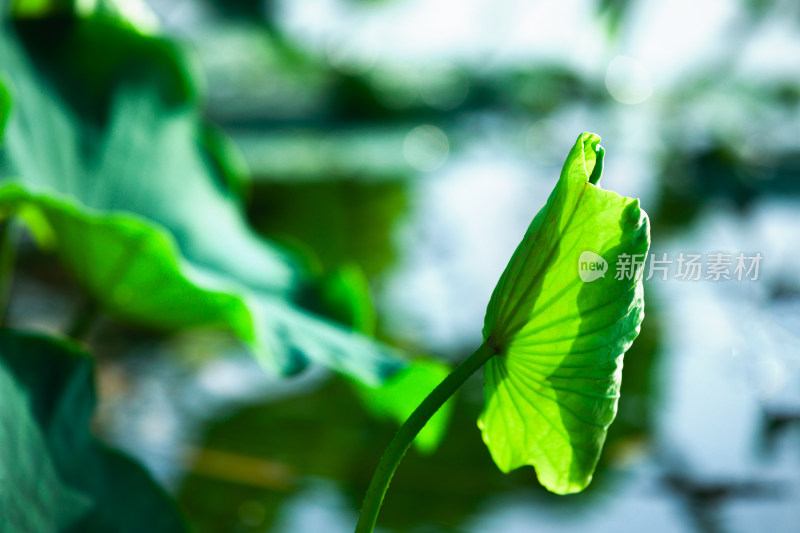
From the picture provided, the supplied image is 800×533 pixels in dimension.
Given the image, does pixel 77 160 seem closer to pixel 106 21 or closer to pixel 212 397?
pixel 106 21

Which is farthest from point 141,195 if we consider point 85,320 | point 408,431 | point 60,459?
point 408,431

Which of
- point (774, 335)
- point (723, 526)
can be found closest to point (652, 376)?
point (774, 335)

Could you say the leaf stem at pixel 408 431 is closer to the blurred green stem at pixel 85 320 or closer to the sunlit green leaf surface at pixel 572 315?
the sunlit green leaf surface at pixel 572 315

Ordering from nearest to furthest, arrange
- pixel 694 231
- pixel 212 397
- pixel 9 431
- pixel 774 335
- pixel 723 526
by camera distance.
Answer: pixel 9 431, pixel 723 526, pixel 774 335, pixel 212 397, pixel 694 231

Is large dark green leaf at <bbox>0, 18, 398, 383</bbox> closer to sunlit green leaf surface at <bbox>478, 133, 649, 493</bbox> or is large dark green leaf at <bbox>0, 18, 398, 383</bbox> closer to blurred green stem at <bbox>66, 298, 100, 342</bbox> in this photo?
blurred green stem at <bbox>66, 298, 100, 342</bbox>

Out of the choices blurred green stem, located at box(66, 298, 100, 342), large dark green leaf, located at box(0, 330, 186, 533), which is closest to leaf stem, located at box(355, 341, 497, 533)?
large dark green leaf, located at box(0, 330, 186, 533)

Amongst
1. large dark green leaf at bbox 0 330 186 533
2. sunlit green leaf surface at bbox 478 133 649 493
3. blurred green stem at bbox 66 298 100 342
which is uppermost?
sunlit green leaf surface at bbox 478 133 649 493

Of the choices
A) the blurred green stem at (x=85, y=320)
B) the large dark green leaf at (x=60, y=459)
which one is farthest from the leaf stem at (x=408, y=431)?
the blurred green stem at (x=85, y=320)
